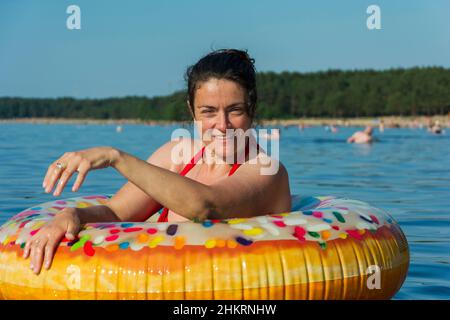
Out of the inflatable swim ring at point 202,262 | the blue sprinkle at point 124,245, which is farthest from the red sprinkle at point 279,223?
the blue sprinkle at point 124,245

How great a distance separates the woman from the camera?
11.6 ft

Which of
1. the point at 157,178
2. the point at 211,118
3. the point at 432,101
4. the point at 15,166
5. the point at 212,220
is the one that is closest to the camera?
the point at 157,178

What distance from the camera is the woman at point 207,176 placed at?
3.54m

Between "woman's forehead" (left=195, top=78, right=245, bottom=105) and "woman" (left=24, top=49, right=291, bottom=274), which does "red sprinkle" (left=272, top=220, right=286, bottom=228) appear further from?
"woman's forehead" (left=195, top=78, right=245, bottom=105)

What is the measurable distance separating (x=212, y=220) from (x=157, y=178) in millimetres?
418

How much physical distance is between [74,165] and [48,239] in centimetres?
68

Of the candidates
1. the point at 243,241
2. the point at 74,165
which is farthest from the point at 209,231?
the point at 74,165

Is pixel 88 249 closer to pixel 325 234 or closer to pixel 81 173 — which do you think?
pixel 81 173

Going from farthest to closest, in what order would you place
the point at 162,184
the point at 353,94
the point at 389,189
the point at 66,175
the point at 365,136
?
the point at 353,94 < the point at 365,136 < the point at 389,189 < the point at 162,184 < the point at 66,175

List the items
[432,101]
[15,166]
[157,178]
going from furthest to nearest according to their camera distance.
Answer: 1. [432,101]
2. [15,166]
3. [157,178]

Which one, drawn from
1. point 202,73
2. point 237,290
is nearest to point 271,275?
point 237,290

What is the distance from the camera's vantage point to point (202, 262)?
3.56 metres

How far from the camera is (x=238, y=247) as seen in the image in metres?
3.61
